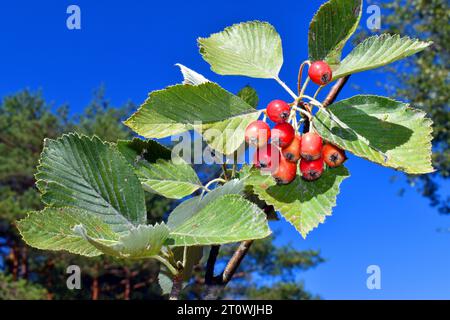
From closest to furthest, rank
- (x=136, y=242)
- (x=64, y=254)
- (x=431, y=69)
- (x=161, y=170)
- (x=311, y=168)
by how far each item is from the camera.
Result: (x=136, y=242) → (x=311, y=168) → (x=161, y=170) → (x=431, y=69) → (x=64, y=254)

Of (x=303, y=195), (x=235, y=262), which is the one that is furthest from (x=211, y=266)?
(x=303, y=195)

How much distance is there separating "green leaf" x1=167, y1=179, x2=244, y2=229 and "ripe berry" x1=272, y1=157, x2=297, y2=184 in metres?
0.04

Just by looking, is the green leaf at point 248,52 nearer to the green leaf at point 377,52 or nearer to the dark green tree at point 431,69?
the green leaf at point 377,52

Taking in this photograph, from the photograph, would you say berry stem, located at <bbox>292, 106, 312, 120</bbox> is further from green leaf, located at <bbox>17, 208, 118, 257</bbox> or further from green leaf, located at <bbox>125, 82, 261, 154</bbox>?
green leaf, located at <bbox>17, 208, 118, 257</bbox>

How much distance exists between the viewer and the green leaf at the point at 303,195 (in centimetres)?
68

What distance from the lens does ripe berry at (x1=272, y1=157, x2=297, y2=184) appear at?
27.1 inches

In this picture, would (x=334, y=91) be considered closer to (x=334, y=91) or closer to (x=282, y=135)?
(x=334, y=91)

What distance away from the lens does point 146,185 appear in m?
0.75

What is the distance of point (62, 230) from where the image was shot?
2.15 feet

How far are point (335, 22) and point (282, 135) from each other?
168 mm

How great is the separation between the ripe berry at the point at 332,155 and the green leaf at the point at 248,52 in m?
0.12

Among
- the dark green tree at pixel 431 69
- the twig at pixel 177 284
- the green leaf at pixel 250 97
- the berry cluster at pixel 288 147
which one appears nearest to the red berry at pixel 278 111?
the berry cluster at pixel 288 147

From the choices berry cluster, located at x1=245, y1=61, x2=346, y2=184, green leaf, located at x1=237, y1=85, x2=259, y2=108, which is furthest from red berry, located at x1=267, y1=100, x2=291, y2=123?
green leaf, located at x1=237, y1=85, x2=259, y2=108
